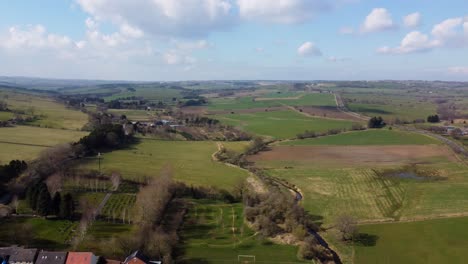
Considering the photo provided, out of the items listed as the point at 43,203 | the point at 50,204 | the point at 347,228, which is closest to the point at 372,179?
the point at 347,228

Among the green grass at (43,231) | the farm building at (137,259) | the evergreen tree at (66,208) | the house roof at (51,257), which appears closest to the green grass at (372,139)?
the evergreen tree at (66,208)

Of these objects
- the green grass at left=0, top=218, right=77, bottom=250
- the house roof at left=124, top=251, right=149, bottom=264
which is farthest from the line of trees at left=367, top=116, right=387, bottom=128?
the house roof at left=124, top=251, right=149, bottom=264

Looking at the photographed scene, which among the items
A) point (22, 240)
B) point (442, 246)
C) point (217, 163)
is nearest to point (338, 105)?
point (217, 163)

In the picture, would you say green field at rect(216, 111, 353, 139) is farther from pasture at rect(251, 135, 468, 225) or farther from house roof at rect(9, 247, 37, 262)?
house roof at rect(9, 247, 37, 262)

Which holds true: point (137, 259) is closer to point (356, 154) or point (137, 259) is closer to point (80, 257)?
point (80, 257)

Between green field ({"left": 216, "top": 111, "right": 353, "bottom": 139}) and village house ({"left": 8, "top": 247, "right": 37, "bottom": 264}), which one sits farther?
green field ({"left": 216, "top": 111, "right": 353, "bottom": 139})
